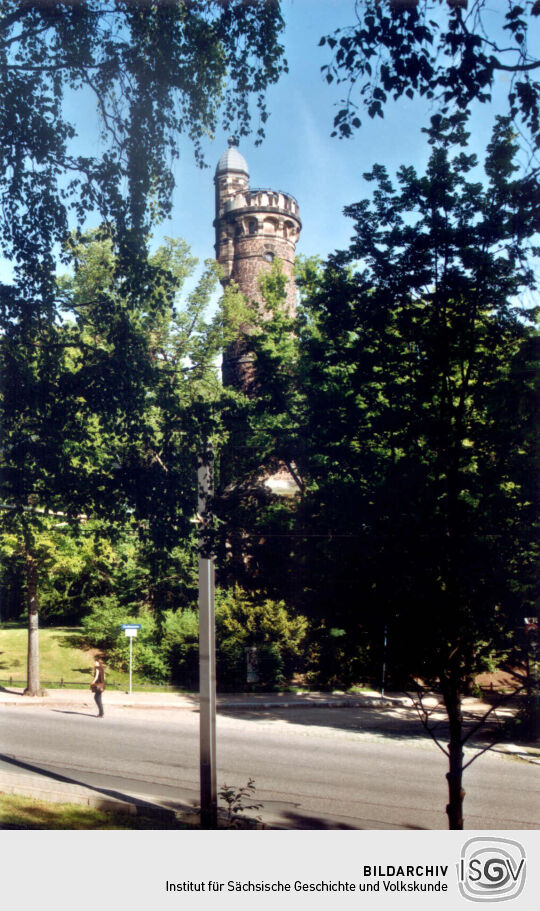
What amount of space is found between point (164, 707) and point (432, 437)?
7683mm

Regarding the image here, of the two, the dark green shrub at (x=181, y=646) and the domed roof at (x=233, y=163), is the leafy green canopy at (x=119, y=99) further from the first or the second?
the dark green shrub at (x=181, y=646)

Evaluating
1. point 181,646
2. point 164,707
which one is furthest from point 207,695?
point 164,707

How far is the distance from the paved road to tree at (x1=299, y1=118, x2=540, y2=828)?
9.21 ft

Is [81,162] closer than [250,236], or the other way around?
[81,162]

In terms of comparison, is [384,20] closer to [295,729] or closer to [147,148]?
[147,148]

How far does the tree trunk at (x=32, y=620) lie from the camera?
8.35 metres

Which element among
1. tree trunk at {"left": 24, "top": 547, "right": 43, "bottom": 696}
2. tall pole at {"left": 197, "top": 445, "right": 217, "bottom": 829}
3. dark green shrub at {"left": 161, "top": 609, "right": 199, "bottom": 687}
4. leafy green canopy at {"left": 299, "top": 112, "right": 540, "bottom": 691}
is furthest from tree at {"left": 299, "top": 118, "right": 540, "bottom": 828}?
tree trunk at {"left": 24, "top": 547, "right": 43, "bottom": 696}

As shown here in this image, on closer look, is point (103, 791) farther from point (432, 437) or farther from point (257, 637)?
point (432, 437)

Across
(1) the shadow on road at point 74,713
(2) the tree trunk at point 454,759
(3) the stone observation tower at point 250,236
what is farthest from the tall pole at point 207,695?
(3) the stone observation tower at point 250,236

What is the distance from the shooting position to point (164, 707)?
10672 millimetres

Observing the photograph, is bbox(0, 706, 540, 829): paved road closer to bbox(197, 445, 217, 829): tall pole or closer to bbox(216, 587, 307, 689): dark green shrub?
bbox(216, 587, 307, 689): dark green shrub

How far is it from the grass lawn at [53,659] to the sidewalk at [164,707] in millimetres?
283
